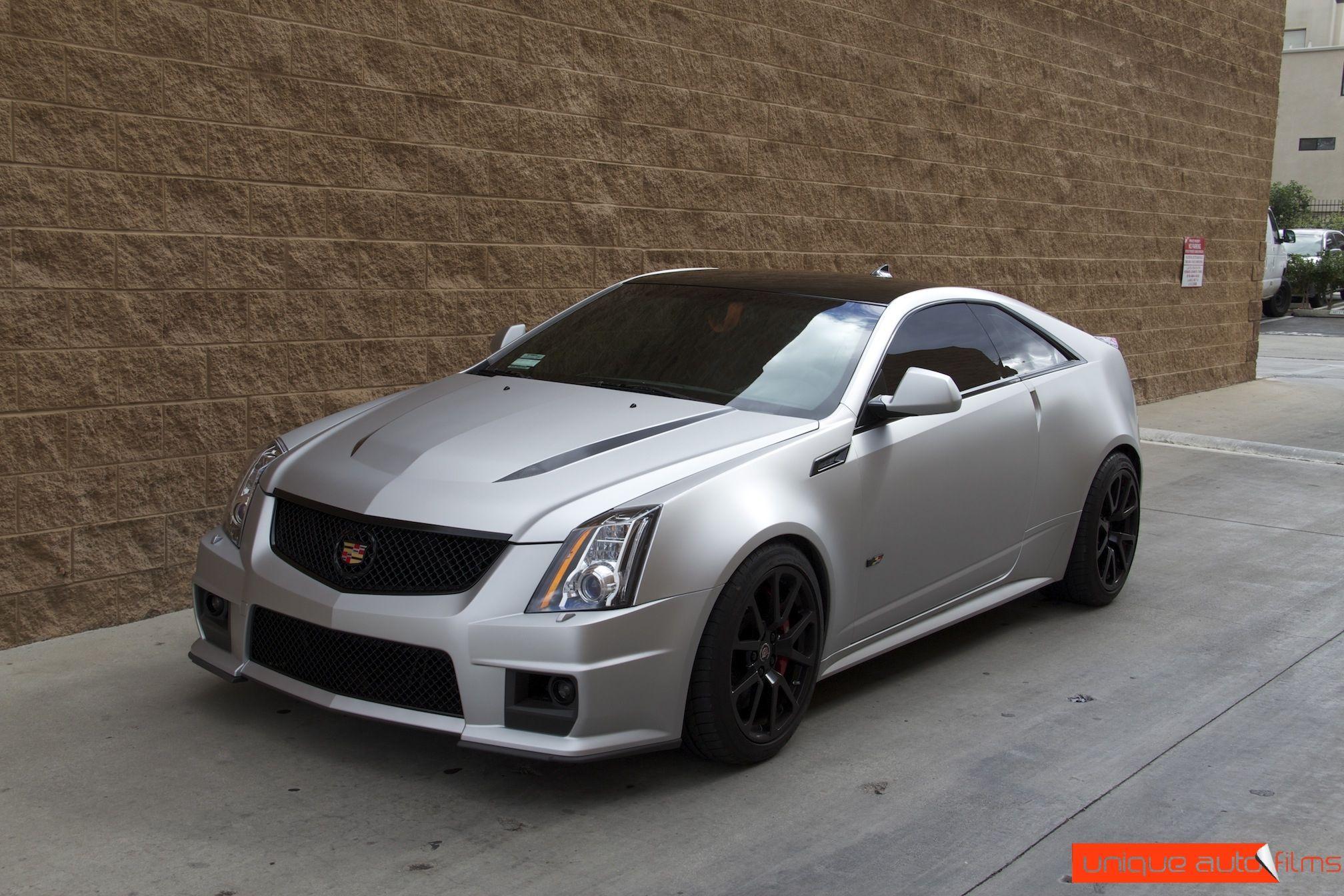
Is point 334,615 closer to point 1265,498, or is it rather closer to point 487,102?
point 487,102

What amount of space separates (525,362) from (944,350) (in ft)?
5.51

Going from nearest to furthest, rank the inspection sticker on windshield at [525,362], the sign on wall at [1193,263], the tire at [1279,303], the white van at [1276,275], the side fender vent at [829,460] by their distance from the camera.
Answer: the side fender vent at [829,460], the inspection sticker on windshield at [525,362], the sign on wall at [1193,263], the white van at [1276,275], the tire at [1279,303]

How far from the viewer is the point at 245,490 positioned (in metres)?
4.80

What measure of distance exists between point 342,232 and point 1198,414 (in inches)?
382

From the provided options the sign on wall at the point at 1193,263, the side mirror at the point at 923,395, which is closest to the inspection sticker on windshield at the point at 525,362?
the side mirror at the point at 923,395

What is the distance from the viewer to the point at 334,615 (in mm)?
4082

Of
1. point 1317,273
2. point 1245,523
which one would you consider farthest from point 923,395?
point 1317,273

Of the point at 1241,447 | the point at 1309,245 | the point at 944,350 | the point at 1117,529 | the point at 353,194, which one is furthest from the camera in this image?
the point at 1309,245

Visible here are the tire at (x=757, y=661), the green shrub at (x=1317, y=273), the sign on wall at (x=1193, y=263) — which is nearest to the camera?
the tire at (x=757, y=661)

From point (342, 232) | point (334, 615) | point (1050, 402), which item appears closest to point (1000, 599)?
point (1050, 402)

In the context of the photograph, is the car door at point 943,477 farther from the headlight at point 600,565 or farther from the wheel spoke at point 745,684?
the headlight at point 600,565

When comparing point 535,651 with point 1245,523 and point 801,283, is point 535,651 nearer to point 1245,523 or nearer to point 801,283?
point 801,283

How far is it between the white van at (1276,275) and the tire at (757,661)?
2299 cm

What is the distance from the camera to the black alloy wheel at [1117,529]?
6348 mm
